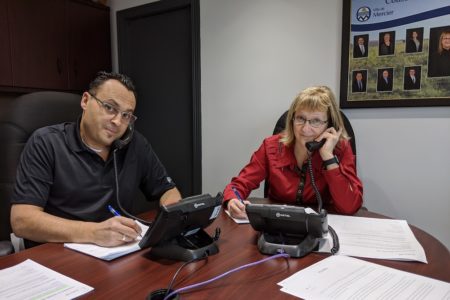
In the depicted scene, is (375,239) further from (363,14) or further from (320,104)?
(363,14)

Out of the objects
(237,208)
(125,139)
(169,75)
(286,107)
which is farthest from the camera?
(169,75)

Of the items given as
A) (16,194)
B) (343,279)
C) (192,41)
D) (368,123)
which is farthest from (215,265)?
(192,41)

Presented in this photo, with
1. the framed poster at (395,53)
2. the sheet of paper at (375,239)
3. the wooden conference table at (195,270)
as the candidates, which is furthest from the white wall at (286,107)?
the wooden conference table at (195,270)

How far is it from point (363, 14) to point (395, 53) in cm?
30

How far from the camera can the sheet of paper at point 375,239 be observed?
0.90 meters

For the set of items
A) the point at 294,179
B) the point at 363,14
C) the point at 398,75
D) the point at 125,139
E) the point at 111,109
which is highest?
the point at 363,14

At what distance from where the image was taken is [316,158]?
4.89 feet

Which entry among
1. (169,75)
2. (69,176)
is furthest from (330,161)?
(169,75)

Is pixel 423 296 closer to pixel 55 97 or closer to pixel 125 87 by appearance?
pixel 125 87

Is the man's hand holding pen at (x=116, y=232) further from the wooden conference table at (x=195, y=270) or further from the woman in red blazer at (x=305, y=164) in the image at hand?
the woman in red blazer at (x=305, y=164)

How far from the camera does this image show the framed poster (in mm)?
1762

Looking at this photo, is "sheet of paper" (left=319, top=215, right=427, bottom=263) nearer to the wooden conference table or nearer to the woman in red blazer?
the wooden conference table

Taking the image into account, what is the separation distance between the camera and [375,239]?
101cm

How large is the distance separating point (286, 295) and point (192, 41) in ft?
7.52
